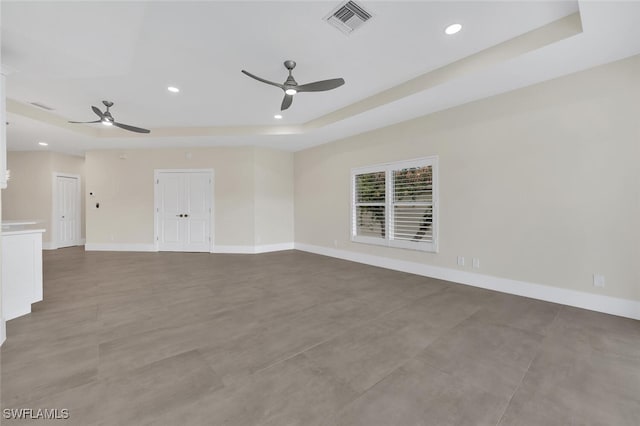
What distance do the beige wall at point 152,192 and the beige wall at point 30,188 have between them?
1443mm

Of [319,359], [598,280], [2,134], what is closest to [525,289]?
[598,280]

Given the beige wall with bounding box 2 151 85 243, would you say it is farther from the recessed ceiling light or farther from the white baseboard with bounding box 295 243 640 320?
the recessed ceiling light

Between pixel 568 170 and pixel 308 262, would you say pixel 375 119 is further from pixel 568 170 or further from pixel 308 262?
pixel 308 262

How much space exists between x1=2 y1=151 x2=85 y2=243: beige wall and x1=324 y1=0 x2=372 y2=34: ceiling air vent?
906 centimetres

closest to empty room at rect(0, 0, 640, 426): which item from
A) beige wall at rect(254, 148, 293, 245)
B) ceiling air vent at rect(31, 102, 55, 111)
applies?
ceiling air vent at rect(31, 102, 55, 111)

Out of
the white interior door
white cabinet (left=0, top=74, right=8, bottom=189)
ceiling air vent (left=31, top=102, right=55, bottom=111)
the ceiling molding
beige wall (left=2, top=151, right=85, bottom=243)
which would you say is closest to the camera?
white cabinet (left=0, top=74, right=8, bottom=189)

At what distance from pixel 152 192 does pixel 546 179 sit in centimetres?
821

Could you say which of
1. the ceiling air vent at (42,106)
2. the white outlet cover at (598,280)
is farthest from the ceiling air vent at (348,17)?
the ceiling air vent at (42,106)

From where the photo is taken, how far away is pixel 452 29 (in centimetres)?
256

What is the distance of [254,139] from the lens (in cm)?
604

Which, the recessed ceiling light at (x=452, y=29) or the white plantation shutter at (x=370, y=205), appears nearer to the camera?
the recessed ceiling light at (x=452, y=29)

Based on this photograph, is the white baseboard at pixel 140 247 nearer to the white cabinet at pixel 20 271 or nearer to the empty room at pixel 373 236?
the empty room at pixel 373 236

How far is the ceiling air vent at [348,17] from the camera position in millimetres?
2264

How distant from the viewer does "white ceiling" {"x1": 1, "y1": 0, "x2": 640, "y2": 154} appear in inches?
90.2
